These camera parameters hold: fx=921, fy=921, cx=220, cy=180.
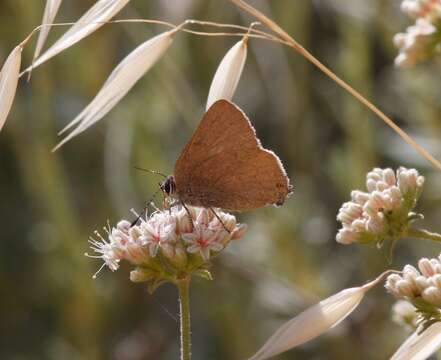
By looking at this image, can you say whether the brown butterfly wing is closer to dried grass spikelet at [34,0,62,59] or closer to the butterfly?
the butterfly

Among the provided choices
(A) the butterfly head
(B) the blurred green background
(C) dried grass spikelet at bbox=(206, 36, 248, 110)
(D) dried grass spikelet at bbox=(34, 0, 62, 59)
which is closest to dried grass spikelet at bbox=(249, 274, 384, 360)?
(C) dried grass spikelet at bbox=(206, 36, 248, 110)

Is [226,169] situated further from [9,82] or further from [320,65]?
[9,82]

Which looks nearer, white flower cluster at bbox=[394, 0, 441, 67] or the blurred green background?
white flower cluster at bbox=[394, 0, 441, 67]

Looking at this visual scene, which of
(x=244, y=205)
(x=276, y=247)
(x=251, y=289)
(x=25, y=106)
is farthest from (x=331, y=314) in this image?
(x=25, y=106)

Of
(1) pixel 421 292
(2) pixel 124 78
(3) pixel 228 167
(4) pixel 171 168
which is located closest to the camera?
(1) pixel 421 292

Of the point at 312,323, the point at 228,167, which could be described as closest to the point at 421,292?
the point at 312,323

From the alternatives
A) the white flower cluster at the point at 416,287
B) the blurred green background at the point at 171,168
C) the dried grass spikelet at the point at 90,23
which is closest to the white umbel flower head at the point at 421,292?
the white flower cluster at the point at 416,287
